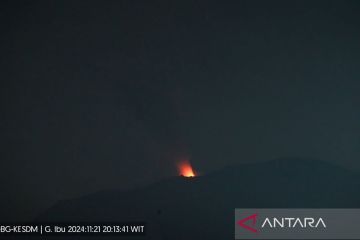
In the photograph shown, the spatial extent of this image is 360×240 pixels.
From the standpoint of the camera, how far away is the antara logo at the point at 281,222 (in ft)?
10.1

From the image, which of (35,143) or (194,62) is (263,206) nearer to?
(194,62)

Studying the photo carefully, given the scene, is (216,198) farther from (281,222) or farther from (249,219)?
(281,222)

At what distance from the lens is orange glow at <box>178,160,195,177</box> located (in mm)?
3121

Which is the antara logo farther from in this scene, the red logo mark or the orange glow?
the orange glow

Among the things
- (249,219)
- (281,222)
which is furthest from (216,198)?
(281,222)

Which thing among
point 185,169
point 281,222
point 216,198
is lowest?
point 281,222

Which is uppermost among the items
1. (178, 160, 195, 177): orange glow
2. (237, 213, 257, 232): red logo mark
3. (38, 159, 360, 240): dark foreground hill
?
(178, 160, 195, 177): orange glow

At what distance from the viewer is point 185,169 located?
3127mm

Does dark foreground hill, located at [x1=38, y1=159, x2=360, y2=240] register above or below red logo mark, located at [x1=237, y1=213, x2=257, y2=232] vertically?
above

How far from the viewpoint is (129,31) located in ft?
10.3

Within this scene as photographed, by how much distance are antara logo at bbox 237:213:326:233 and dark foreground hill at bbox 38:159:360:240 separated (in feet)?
0.31

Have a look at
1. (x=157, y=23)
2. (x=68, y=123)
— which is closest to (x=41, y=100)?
(x=68, y=123)

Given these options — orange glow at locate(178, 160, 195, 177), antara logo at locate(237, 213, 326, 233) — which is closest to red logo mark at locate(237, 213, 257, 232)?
antara logo at locate(237, 213, 326, 233)

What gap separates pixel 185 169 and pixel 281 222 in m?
0.87
